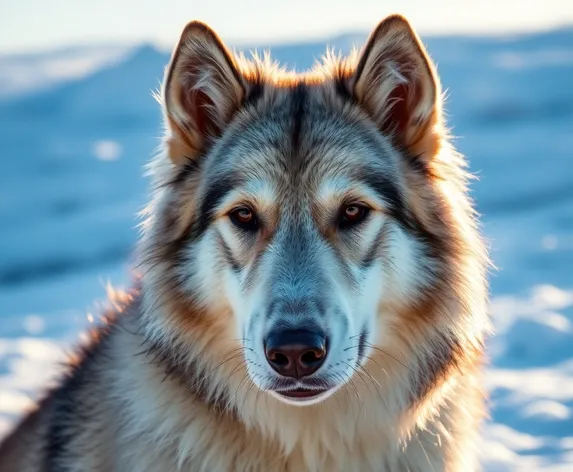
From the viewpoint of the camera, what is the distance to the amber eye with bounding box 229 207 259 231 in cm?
314

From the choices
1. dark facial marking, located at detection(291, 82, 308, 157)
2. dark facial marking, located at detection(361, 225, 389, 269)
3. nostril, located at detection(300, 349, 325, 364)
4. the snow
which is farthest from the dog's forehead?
the snow

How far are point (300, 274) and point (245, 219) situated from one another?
1.09ft

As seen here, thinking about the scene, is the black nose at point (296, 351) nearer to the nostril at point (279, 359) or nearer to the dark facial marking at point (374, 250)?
the nostril at point (279, 359)

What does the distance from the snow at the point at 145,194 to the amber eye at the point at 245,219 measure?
1100 mm

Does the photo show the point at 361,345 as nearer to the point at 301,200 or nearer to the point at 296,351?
the point at 296,351

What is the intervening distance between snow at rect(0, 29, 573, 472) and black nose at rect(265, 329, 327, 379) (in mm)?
1438

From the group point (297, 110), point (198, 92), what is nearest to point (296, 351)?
point (297, 110)

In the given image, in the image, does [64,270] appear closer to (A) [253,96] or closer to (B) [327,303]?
(A) [253,96]

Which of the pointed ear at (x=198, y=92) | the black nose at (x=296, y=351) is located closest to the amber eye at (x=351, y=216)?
the black nose at (x=296, y=351)

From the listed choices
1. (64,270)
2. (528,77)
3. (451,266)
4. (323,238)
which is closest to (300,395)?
(323,238)

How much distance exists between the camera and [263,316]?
2.84 metres

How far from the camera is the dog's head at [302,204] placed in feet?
9.49

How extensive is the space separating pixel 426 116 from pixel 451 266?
54 centimetres

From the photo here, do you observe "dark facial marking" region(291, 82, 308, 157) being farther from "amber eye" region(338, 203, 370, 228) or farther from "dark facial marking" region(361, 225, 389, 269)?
"dark facial marking" region(361, 225, 389, 269)
